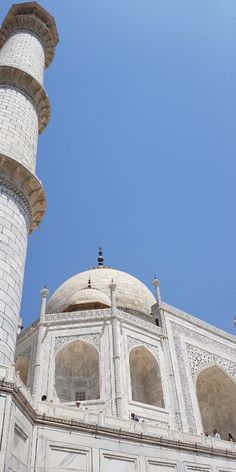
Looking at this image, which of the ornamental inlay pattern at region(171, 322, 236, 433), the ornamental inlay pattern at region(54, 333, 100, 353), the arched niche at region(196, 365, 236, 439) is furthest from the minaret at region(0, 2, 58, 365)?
the arched niche at region(196, 365, 236, 439)

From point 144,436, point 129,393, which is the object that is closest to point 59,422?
point 144,436

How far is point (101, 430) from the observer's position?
7.84 m

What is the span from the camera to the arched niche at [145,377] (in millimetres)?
18236

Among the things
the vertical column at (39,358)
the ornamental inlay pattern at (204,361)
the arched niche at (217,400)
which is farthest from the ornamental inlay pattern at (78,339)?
the arched niche at (217,400)

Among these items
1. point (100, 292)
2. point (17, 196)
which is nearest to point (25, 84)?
point (17, 196)

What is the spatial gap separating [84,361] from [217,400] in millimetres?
7610

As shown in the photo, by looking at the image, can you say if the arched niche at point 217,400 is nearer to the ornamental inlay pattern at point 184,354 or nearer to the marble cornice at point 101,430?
the ornamental inlay pattern at point 184,354

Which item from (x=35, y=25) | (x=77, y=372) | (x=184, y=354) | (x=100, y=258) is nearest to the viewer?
(x=35, y=25)

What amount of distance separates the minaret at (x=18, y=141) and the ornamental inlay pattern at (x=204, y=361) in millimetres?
12498

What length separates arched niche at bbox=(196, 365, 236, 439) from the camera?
21.2 m

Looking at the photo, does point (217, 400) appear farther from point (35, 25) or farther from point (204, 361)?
point (35, 25)

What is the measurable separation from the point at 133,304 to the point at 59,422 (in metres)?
17.8

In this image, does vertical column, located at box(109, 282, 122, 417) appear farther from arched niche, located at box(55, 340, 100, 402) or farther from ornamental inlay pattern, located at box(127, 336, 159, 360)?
arched niche, located at box(55, 340, 100, 402)

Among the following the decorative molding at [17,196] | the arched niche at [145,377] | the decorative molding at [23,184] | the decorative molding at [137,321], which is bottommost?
the decorative molding at [17,196]
